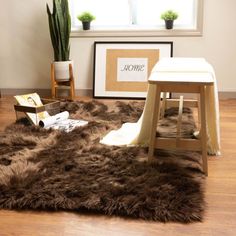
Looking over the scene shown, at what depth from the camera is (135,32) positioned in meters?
3.74

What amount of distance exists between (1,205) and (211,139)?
1318 mm

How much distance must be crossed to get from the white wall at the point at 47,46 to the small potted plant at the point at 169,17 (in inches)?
5.9

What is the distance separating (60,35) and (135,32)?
837 millimetres

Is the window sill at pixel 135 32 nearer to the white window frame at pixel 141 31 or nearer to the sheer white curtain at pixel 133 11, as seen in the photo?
the white window frame at pixel 141 31

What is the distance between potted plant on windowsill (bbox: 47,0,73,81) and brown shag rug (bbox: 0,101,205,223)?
125 centimetres

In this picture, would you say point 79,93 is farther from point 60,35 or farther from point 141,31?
point 141,31

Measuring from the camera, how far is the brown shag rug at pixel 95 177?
1.53 metres

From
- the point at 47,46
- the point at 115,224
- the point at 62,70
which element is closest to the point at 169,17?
the point at 62,70

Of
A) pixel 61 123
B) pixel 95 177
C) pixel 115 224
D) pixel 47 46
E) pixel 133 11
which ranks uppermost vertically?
pixel 133 11

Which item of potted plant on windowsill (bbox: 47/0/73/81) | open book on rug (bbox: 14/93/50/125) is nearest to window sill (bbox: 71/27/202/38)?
potted plant on windowsill (bbox: 47/0/73/81)

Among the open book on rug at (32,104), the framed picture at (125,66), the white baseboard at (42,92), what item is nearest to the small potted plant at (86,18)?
the framed picture at (125,66)

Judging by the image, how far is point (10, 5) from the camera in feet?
12.6


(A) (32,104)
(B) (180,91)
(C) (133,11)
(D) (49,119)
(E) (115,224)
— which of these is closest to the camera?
(E) (115,224)

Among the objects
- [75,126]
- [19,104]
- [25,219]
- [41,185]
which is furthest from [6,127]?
[25,219]
